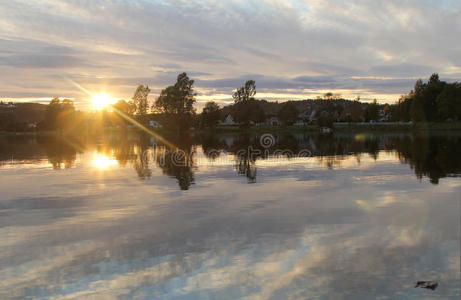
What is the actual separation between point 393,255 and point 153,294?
23.0 ft

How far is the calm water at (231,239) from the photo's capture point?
10039 mm

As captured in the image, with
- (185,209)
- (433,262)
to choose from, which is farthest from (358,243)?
(185,209)

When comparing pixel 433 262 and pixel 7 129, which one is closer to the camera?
pixel 433 262

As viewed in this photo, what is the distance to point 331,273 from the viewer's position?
10633 mm

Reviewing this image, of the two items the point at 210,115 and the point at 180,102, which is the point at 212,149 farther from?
the point at 210,115

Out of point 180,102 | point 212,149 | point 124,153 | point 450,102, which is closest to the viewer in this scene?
point 124,153

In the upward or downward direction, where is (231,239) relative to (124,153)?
downward

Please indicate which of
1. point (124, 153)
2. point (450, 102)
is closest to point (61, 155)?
point (124, 153)

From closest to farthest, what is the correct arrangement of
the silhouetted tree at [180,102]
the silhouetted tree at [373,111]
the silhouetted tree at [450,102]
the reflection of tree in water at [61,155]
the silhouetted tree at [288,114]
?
the reflection of tree in water at [61,155], the silhouetted tree at [450,102], the silhouetted tree at [180,102], the silhouetted tree at [373,111], the silhouetted tree at [288,114]

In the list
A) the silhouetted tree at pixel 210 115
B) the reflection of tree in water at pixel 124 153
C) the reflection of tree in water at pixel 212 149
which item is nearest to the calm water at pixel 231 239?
the reflection of tree in water at pixel 124 153

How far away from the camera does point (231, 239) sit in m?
13.6

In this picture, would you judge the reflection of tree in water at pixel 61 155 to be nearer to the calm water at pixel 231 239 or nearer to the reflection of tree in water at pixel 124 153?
the reflection of tree in water at pixel 124 153

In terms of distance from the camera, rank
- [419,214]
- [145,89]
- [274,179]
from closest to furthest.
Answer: [419,214]
[274,179]
[145,89]

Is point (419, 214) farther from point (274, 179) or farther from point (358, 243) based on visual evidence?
point (274, 179)
